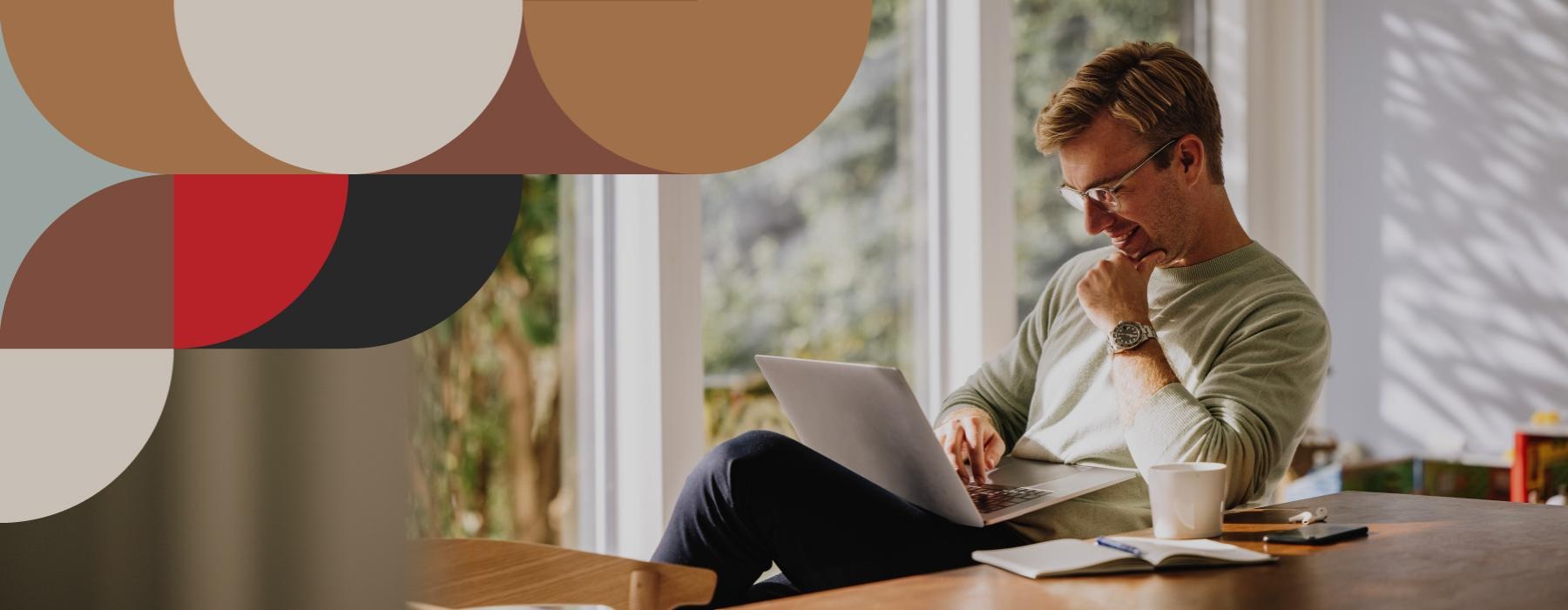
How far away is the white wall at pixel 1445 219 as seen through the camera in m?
3.24

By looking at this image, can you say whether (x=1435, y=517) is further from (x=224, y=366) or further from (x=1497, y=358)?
(x=1497, y=358)

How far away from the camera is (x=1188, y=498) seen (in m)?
1.14

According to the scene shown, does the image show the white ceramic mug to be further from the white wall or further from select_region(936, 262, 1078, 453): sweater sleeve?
the white wall

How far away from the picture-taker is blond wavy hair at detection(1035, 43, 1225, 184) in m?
1.64

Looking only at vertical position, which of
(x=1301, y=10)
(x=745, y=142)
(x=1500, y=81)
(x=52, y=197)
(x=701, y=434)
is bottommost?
(x=701, y=434)

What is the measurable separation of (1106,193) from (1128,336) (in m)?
0.23

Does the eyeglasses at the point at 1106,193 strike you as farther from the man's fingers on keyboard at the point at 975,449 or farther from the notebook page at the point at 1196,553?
the notebook page at the point at 1196,553

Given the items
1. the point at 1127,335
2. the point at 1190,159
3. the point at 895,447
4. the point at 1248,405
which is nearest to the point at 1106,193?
the point at 1190,159

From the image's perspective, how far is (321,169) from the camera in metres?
1.28

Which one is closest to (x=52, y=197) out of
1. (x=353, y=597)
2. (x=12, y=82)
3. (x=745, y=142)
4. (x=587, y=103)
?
(x=12, y=82)

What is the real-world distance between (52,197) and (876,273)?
1.82m

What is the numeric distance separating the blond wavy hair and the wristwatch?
245 millimetres
